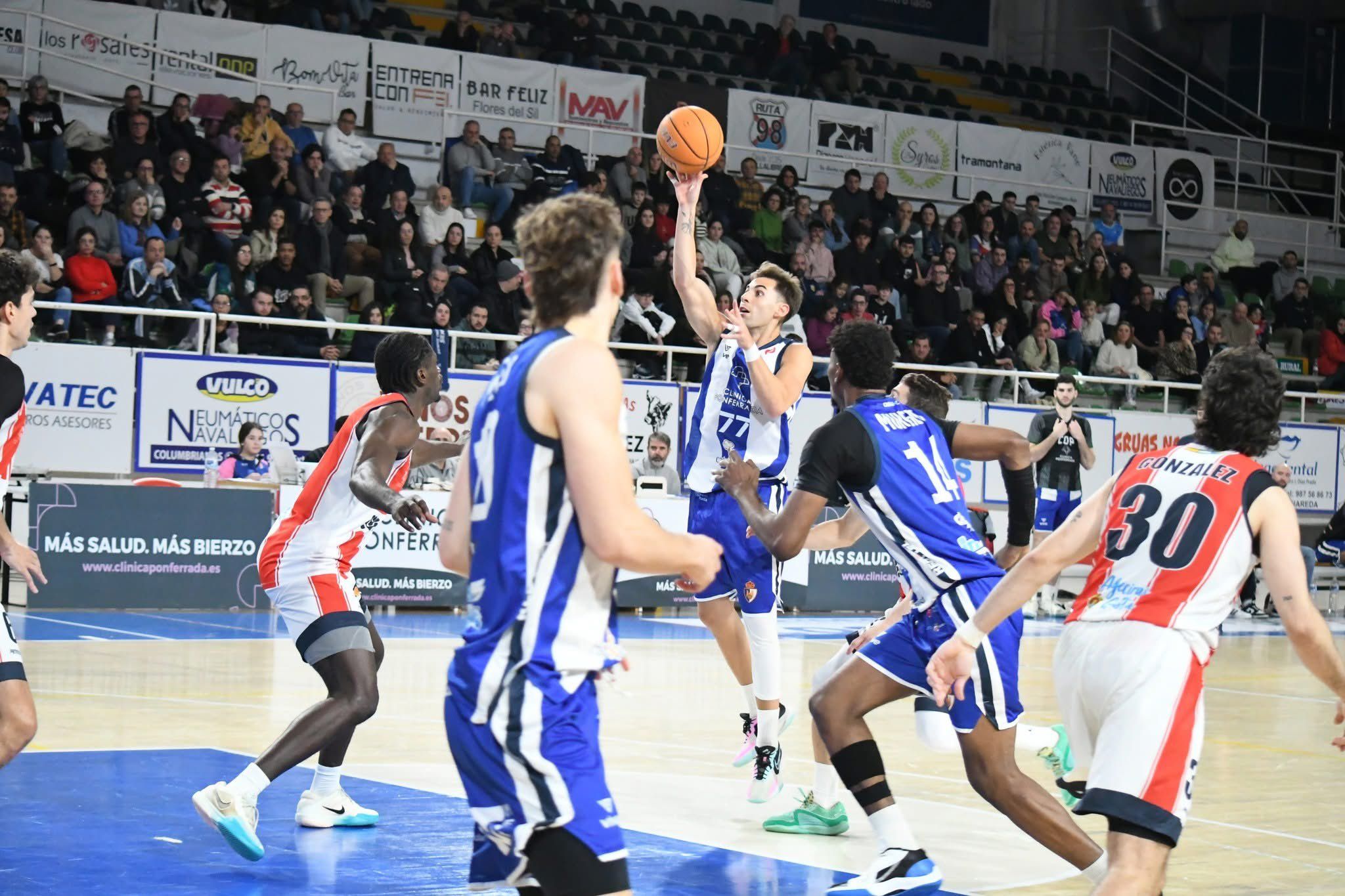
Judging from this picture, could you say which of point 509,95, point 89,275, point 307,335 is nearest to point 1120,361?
point 509,95

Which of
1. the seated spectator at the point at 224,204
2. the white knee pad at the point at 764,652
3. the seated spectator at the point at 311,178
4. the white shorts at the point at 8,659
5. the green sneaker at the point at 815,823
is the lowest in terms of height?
the green sneaker at the point at 815,823

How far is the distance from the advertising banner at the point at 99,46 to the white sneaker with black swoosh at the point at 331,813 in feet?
50.0

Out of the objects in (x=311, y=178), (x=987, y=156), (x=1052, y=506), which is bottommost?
(x=1052, y=506)

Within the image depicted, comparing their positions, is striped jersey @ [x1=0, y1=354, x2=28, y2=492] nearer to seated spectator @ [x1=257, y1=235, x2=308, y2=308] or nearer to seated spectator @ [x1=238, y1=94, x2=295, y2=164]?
seated spectator @ [x1=257, y1=235, x2=308, y2=308]

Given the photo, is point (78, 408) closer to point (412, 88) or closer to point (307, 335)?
point (307, 335)

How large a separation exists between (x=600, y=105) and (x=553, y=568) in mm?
21067

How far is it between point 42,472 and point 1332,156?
2559cm

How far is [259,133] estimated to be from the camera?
19547 millimetres

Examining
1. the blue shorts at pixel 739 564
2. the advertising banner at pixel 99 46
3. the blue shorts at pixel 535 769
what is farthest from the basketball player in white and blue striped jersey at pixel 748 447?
the advertising banner at pixel 99 46

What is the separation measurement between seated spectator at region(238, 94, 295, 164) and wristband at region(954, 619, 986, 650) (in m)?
16.2

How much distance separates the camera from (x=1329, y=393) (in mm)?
24500

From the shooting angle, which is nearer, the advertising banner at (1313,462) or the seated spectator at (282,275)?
the seated spectator at (282,275)

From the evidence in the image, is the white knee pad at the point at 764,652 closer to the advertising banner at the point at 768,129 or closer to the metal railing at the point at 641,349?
the metal railing at the point at 641,349

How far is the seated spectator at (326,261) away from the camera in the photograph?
60.4 ft
